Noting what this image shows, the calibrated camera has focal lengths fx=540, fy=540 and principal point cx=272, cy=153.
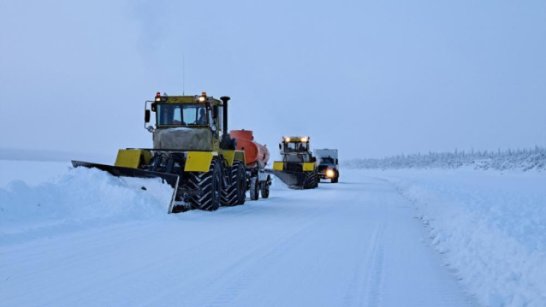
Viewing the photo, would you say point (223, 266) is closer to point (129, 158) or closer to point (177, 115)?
point (129, 158)

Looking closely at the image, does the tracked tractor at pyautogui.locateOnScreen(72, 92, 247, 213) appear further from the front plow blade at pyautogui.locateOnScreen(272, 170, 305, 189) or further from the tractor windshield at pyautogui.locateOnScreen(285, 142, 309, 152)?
the tractor windshield at pyautogui.locateOnScreen(285, 142, 309, 152)

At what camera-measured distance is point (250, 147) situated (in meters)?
21.2

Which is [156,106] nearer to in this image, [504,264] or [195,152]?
[195,152]

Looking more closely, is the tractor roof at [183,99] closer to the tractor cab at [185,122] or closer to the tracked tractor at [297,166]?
the tractor cab at [185,122]

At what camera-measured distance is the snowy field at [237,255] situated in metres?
5.17

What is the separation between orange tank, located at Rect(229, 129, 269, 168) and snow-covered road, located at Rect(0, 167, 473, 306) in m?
10.0

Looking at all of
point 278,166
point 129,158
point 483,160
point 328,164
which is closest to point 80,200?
point 129,158

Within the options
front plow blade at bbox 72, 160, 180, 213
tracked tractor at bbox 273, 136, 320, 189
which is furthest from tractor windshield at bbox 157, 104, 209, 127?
tracked tractor at bbox 273, 136, 320, 189

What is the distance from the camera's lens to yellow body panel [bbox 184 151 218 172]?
522 inches

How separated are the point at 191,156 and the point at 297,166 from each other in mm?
17352

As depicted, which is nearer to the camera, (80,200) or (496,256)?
(496,256)

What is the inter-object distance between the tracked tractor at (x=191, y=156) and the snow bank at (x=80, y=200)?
0.41m

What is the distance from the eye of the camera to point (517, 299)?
472cm

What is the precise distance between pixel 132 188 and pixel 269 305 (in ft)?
25.0
